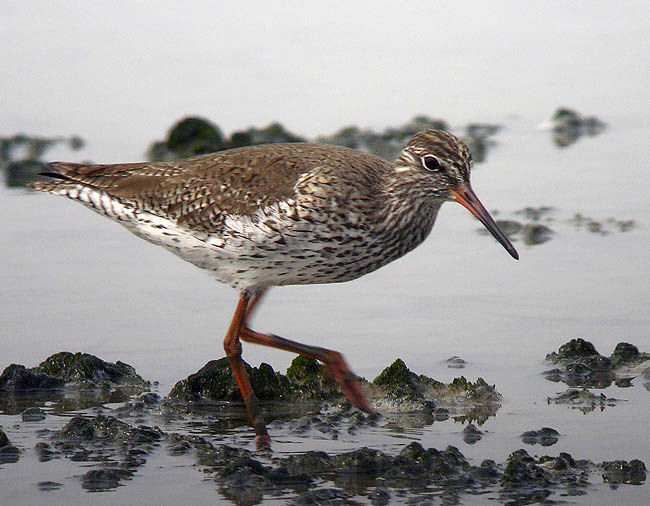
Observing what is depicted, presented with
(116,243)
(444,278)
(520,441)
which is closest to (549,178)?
(444,278)

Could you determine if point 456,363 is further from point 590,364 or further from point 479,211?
point 479,211

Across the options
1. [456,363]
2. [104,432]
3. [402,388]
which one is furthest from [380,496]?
[456,363]

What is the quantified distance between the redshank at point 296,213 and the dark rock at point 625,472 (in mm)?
1739

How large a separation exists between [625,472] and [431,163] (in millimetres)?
2591

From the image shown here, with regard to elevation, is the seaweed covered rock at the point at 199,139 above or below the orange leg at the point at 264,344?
above

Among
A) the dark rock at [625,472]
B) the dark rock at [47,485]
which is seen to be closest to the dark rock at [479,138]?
the dark rock at [625,472]

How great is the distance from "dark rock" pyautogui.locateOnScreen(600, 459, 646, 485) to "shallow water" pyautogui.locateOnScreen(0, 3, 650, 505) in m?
0.07

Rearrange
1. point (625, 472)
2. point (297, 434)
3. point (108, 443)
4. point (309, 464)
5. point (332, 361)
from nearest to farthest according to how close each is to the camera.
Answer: point (625, 472)
point (309, 464)
point (108, 443)
point (297, 434)
point (332, 361)

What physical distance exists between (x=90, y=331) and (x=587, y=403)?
361cm

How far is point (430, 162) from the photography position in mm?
8266

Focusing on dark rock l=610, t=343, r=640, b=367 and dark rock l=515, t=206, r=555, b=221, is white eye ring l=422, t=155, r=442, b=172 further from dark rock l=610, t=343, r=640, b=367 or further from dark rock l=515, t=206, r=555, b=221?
dark rock l=515, t=206, r=555, b=221

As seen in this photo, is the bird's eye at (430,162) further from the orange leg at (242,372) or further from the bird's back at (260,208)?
the orange leg at (242,372)

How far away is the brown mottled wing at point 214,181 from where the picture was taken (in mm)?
8266

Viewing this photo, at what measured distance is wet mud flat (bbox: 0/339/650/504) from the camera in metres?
6.45
